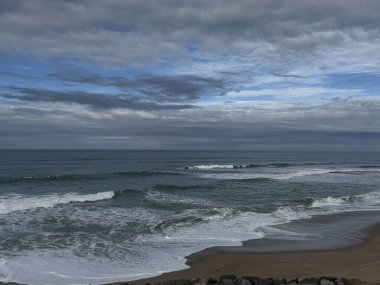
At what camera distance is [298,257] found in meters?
12.2

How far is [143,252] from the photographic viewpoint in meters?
12.8

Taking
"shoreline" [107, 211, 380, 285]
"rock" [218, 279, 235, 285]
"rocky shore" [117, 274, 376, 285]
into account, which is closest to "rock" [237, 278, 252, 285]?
"rocky shore" [117, 274, 376, 285]

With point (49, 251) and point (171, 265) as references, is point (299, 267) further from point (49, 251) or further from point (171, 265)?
point (49, 251)

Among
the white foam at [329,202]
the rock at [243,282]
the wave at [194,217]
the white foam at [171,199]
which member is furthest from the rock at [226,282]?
the white foam at [329,202]

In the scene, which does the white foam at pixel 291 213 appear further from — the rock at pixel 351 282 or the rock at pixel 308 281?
the rock at pixel 351 282

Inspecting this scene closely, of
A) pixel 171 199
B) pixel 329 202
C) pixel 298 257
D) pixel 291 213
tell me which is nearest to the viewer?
pixel 298 257

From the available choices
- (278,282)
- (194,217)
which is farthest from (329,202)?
(278,282)

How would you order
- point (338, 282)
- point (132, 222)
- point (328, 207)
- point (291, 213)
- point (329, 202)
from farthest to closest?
point (329, 202) → point (328, 207) → point (291, 213) → point (132, 222) → point (338, 282)

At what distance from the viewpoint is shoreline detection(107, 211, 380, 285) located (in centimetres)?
1049

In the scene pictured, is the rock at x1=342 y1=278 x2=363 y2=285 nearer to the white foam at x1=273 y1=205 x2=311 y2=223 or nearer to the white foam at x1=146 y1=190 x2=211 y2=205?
the white foam at x1=273 y1=205 x2=311 y2=223

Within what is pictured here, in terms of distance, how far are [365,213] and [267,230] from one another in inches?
278

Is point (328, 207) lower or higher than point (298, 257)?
higher

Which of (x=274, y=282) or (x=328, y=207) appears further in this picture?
(x=328, y=207)

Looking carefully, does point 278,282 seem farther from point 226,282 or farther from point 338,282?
point 338,282
